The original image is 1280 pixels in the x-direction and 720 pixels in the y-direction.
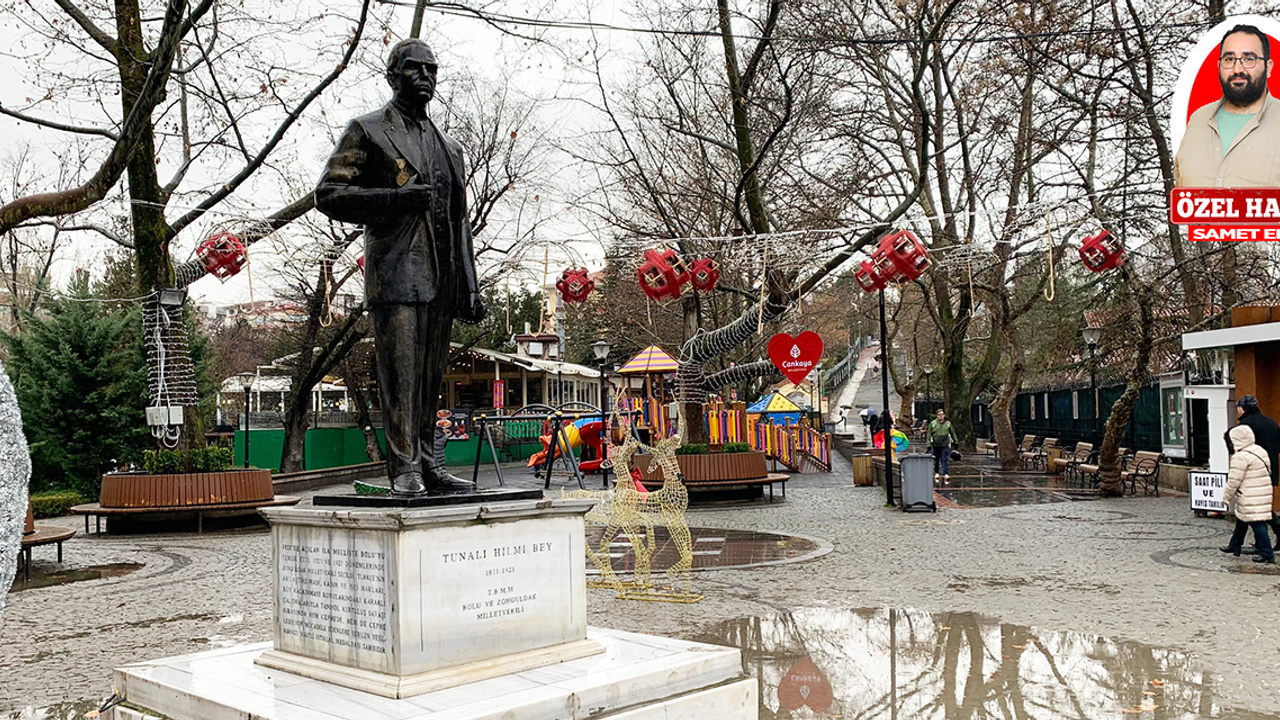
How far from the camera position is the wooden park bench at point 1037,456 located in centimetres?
3012

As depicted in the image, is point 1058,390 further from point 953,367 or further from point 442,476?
point 442,476

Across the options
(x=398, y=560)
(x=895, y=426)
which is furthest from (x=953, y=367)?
(x=398, y=560)

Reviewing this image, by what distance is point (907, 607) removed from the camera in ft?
33.4

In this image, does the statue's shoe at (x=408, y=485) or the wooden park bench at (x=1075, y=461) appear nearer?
the statue's shoe at (x=408, y=485)

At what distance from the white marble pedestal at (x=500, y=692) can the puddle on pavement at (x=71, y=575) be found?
25.6ft

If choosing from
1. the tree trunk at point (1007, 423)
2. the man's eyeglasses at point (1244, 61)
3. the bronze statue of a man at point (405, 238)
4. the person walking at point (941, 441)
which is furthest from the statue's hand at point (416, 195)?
the tree trunk at point (1007, 423)

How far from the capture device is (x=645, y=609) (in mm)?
10195

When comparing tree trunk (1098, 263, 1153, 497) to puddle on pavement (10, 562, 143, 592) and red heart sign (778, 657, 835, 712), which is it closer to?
red heart sign (778, 657, 835, 712)

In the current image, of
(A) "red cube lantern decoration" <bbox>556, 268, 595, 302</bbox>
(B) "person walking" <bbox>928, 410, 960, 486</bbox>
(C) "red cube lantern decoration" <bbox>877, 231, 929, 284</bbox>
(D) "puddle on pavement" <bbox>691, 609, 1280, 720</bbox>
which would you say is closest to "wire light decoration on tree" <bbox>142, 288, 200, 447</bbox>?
(A) "red cube lantern decoration" <bbox>556, 268, 595, 302</bbox>

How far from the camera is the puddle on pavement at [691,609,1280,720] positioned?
21.7ft

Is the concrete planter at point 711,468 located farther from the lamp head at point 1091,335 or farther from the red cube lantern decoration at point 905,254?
the lamp head at point 1091,335

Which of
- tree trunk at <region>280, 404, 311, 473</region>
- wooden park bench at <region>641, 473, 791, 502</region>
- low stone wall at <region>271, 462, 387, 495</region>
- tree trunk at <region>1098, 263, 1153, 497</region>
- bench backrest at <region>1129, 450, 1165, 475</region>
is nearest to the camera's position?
tree trunk at <region>1098, 263, 1153, 497</region>

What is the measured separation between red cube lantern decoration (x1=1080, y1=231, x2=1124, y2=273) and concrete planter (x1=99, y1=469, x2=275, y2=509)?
1365cm

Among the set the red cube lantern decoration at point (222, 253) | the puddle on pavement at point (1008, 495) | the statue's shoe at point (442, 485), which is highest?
the red cube lantern decoration at point (222, 253)
